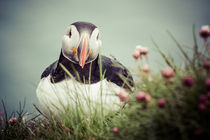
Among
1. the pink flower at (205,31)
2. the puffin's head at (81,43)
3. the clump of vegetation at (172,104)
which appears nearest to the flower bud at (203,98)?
the clump of vegetation at (172,104)

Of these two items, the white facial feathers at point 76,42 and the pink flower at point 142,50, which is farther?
the white facial feathers at point 76,42

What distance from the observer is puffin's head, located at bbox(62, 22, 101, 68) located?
2.56 m

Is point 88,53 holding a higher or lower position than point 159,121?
higher

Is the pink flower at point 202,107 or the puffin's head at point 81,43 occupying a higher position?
the puffin's head at point 81,43

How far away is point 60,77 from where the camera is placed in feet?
9.34

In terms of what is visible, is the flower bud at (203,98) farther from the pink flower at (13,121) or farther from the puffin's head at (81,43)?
the pink flower at (13,121)

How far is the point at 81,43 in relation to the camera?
8.44ft

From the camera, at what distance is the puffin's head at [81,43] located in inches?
101

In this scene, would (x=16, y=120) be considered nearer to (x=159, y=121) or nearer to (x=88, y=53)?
(x=88, y=53)

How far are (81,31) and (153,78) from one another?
1.46m

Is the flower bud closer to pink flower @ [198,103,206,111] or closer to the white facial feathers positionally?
pink flower @ [198,103,206,111]

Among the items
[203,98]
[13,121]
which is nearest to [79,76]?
[13,121]

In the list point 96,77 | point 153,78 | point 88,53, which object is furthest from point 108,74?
point 153,78

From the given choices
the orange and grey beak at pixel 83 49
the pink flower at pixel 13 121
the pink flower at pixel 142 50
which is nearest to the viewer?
the pink flower at pixel 142 50
